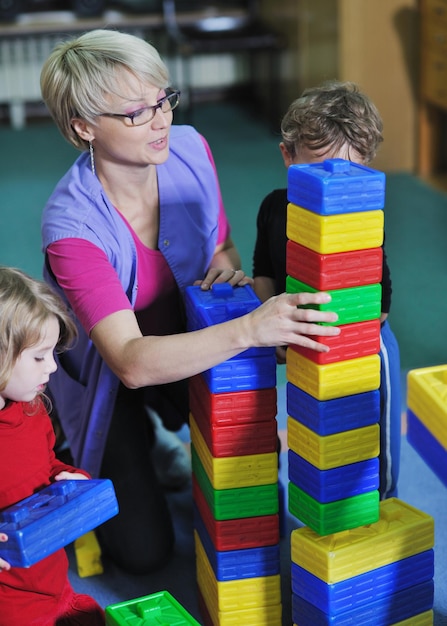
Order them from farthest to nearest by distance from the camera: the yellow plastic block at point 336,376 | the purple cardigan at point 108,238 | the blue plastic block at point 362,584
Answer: the purple cardigan at point 108,238 → the blue plastic block at point 362,584 → the yellow plastic block at point 336,376

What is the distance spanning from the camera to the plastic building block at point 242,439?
1.76m

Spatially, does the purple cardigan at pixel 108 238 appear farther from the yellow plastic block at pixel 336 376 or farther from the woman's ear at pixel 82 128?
the yellow plastic block at pixel 336 376

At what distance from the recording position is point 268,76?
256 inches

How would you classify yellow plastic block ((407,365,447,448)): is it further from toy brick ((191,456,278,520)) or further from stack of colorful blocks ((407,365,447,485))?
toy brick ((191,456,278,520))

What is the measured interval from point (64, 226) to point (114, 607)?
2.56 ft

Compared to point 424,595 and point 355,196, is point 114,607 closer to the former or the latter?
point 424,595

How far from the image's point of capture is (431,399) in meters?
1.65

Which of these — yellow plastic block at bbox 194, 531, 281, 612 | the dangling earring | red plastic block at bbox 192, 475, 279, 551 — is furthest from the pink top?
yellow plastic block at bbox 194, 531, 281, 612

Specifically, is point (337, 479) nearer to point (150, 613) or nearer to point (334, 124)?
point (150, 613)

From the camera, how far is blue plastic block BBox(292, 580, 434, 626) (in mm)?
1713

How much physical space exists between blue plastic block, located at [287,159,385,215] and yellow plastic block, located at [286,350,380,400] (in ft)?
0.86

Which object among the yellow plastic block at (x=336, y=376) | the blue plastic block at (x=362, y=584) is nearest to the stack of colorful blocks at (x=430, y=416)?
the yellow plastic block at (x=336, y=376)

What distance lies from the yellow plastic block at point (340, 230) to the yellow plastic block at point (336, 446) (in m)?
0.33

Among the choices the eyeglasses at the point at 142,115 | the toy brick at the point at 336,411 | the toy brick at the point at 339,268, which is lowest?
the toy brick at the point at 336,411
